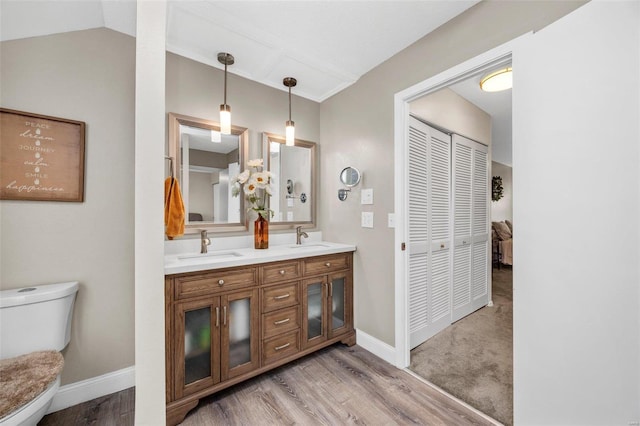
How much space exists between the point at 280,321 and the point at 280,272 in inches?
14.1

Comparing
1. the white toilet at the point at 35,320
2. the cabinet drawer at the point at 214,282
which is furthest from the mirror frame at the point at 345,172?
the white toilet at the point at 35,320

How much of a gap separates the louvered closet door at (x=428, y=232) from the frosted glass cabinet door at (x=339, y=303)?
1.78 feet

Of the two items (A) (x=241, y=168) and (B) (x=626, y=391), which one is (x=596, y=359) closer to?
(B) (x=626, y=391)

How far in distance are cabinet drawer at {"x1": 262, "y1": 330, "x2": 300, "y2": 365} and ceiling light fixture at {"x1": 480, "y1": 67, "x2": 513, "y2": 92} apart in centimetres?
278

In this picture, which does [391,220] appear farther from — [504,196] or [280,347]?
[504,196]

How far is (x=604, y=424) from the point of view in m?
1.01

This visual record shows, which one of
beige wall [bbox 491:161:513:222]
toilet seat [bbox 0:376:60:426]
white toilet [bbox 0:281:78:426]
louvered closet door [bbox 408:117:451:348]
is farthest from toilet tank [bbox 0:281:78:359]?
beige wall [bbox 491:161:513:222]

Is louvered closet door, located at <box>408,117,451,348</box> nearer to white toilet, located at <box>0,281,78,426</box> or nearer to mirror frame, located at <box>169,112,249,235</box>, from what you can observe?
mirror frame, located at <box>169,112,249,235</box>

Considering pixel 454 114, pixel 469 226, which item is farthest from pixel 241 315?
pixel 454 114

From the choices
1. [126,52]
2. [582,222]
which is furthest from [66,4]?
[582,222]

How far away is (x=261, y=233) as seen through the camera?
7.16 feet

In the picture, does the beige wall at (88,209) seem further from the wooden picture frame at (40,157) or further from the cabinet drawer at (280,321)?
the cabinet drawer at (280,321)

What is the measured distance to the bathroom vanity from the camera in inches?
58.3

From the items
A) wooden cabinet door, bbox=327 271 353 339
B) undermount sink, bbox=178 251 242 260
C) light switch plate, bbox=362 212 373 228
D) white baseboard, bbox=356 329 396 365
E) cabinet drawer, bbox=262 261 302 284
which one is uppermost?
light switch plate, bbox=362 212 373 228
